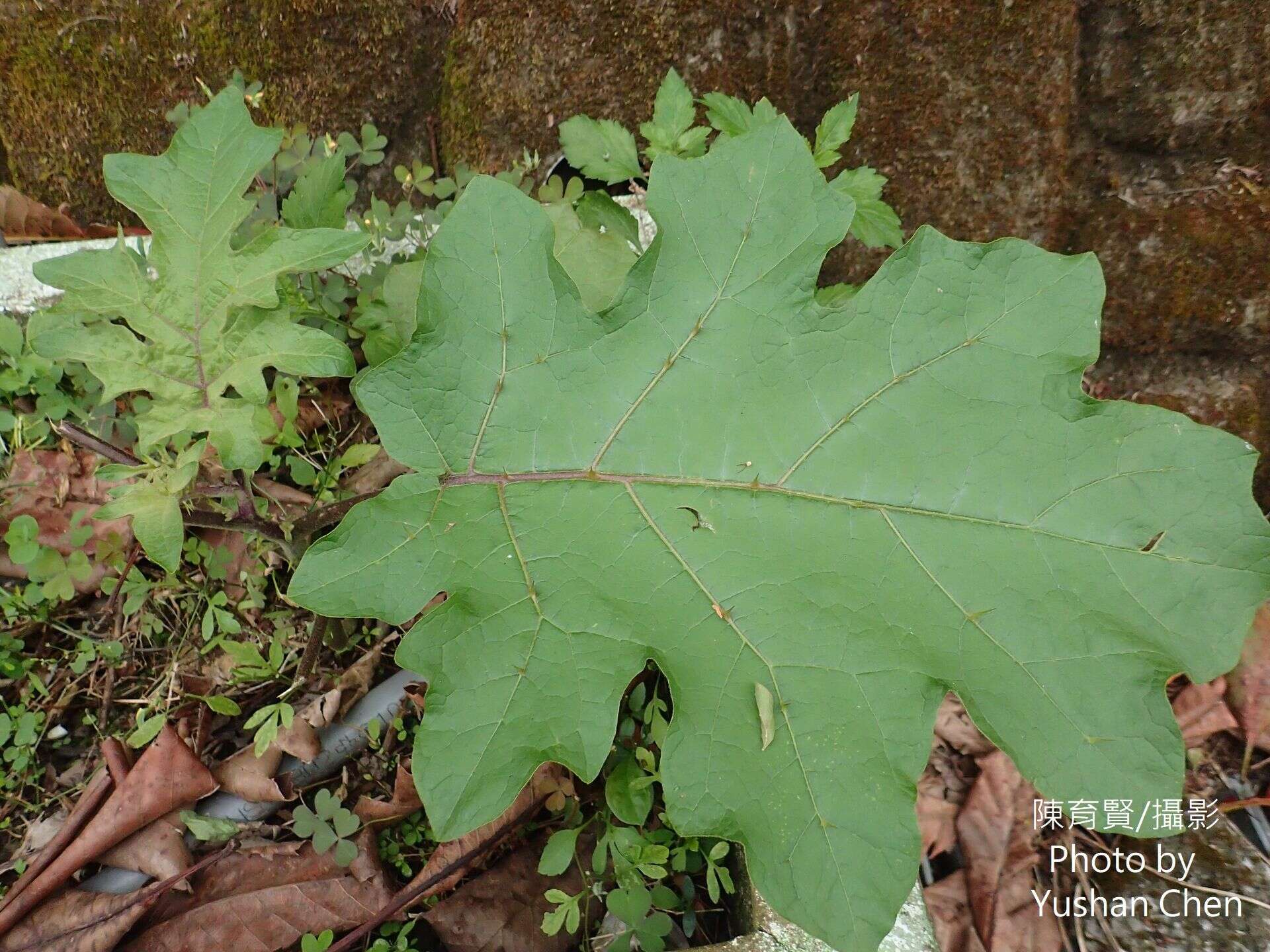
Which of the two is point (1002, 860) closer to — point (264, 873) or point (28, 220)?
point (264, 873)

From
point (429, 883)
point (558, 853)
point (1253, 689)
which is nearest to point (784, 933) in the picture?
point (558, 853)

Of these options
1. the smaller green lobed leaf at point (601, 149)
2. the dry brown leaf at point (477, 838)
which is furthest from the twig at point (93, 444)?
the smaller green lobed leaf at point (601, 149)

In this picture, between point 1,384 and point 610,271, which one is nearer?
point 610,271

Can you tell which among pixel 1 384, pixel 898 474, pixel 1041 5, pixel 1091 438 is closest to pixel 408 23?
pixel 1 384

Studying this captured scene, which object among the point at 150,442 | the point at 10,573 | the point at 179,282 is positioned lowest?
the point at 10,573

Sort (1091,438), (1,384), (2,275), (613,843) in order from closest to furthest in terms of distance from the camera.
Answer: (1091,438), (613,843), (1,384), (2,275)

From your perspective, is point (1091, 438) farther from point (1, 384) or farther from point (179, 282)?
point (1, 384)

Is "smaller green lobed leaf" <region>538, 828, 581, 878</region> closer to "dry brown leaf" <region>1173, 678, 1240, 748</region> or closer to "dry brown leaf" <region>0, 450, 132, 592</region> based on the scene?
"dry brown leaf" <region>0, 450, 132, 592</region>
